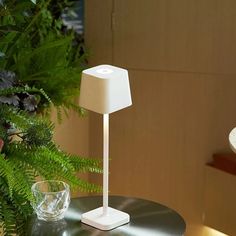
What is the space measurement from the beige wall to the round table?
1307mm

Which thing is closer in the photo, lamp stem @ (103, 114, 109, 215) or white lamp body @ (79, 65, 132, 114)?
white lamp body @ (79, 65, 132, 114)

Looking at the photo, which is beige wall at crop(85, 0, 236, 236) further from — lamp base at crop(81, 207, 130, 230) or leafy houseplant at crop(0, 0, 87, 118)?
lamp base at crop(81, 207, 130, 230)

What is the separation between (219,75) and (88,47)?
86cm

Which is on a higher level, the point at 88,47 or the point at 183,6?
the point at 183,6

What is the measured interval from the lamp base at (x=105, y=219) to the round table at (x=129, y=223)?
0.01 metres

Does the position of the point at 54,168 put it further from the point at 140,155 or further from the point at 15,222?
the point at 140,155

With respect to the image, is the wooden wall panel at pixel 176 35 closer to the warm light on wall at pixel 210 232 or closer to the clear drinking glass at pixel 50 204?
the warm light on wall at pixel 210 232

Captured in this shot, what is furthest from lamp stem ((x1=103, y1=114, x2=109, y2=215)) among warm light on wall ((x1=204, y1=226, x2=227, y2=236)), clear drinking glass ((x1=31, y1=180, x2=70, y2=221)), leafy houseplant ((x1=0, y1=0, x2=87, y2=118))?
warm light on wall ((x1=204, y1=226, x2=227, y2=236))

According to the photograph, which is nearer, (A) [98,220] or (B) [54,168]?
(A) [98,220]

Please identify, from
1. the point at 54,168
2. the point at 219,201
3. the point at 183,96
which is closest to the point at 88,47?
the point at 183,96

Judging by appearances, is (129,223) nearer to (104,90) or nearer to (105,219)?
(105,219)

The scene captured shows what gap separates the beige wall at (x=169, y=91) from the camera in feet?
10.5

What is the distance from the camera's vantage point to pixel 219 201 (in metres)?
3.23

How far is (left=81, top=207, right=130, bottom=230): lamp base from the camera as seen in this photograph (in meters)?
1.90
